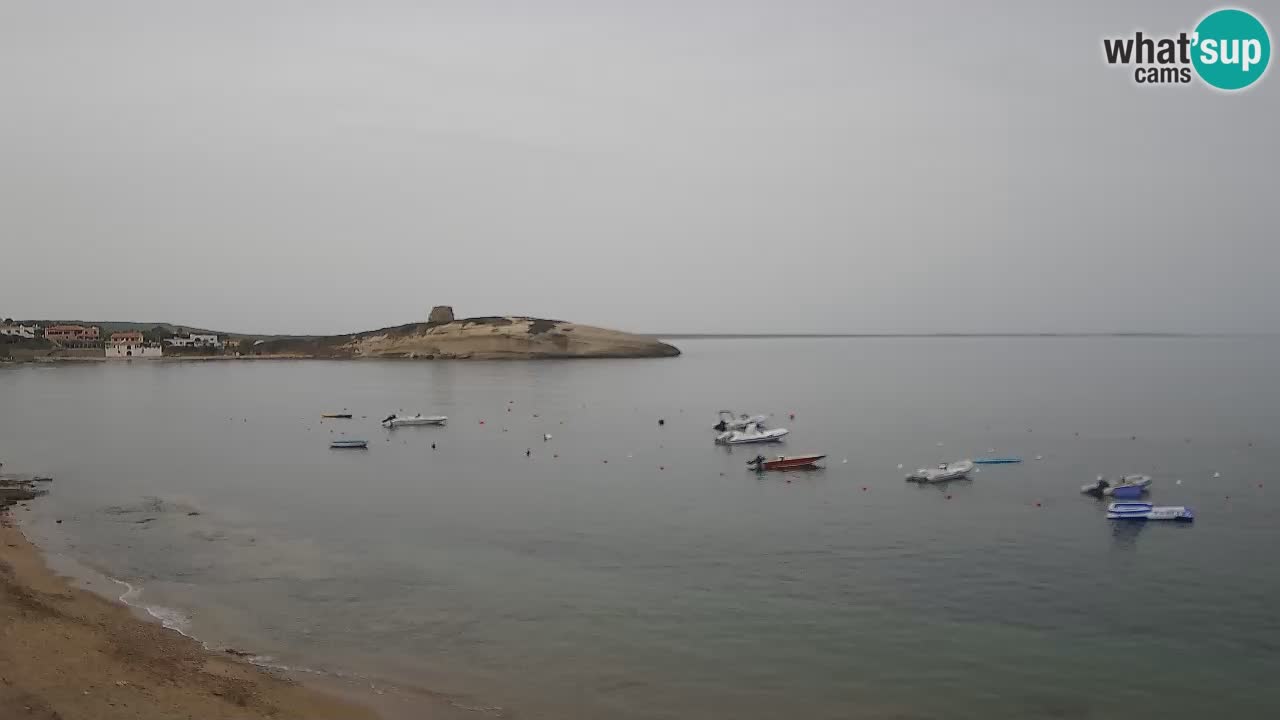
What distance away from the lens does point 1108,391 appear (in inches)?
4496

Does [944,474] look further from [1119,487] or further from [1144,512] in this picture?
[1144,512]

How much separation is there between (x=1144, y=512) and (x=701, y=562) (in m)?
20.6

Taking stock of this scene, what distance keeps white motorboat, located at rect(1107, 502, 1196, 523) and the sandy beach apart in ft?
107

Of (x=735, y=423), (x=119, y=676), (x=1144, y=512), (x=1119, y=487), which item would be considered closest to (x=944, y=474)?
(x=1119, y=487)

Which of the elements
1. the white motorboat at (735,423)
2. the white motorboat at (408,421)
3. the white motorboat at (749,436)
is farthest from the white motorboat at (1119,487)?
the white motorboat at (408,421)

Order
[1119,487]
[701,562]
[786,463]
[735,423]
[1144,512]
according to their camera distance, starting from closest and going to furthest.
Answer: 1. [701,562]
2. [1144,512]
3. [1119,487]
4. [786,463]
5. [735,423]

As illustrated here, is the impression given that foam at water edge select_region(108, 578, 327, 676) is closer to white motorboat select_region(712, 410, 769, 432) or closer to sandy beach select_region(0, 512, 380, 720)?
sandy beach select_region(0, 512, 380, 720)

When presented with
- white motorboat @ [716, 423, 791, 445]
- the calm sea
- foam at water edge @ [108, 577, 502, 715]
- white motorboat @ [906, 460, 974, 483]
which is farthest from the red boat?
foam at water edge @ [108, 577, 502, 715]

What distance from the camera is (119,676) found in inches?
707

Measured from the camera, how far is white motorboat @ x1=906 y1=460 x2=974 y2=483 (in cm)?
4799

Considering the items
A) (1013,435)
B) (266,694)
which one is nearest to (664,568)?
(266,694)

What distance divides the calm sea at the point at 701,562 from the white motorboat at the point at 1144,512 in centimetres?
98

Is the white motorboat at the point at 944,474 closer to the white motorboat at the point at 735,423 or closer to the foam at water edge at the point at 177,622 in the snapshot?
the white motorboat at the point at 735,423

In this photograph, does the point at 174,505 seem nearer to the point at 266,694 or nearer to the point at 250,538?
the point at 250,538
